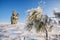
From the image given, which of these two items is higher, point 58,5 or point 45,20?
point 58,5

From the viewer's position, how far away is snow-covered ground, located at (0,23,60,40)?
352cm

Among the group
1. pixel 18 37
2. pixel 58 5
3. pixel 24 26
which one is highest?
pixel 58 5

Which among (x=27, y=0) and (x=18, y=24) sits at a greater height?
(x=27, y=0)

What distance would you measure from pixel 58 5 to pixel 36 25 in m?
0.69

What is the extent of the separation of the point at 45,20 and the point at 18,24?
0.65 meters

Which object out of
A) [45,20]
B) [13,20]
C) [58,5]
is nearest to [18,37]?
[13,20]

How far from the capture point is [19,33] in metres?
3.62

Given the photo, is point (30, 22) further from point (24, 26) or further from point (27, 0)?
point (27, 0)

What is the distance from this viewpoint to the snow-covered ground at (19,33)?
352 cm

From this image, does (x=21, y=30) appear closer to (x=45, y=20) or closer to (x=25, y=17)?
(x=25, y=17)

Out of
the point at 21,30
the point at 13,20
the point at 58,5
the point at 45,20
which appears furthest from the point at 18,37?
the point at 58,5

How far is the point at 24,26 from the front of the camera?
11.6 feet

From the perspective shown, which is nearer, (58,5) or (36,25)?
(36,25)

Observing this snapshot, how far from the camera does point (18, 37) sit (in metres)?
3.62
